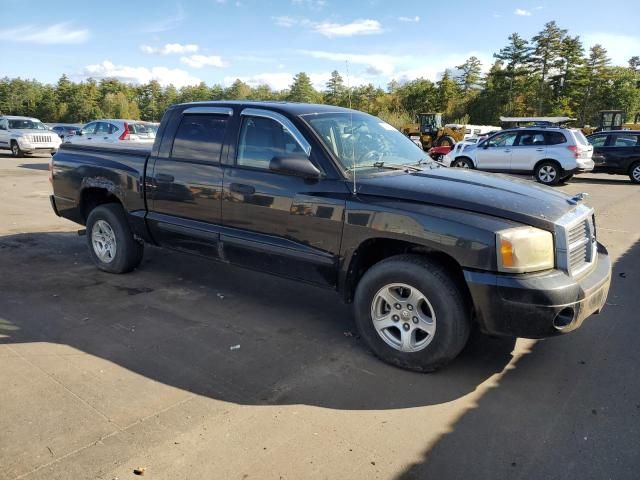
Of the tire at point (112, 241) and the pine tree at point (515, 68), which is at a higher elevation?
the pine tree at point (515, 68)

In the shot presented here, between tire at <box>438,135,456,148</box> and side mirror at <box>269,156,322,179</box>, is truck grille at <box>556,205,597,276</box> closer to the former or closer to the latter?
side mirror at <box>269,156,322,179</box>

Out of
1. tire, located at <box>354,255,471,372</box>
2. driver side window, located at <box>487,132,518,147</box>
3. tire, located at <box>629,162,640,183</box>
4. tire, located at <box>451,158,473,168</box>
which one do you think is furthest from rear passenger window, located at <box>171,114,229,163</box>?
tire, located at <box>629,162,640,183</box>

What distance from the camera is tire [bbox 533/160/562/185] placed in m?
15.2

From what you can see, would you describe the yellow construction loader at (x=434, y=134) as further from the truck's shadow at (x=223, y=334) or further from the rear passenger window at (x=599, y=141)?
the truck's shadow at (x=223, y=334)

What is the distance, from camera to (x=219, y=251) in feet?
15.4

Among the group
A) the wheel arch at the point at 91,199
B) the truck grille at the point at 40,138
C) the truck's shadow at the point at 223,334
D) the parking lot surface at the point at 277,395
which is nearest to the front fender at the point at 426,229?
the truck's shadow at the point at 223,334

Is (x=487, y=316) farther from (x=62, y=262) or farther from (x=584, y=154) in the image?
(x=584, y=154)

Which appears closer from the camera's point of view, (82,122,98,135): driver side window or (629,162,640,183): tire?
(629,162,640,183): tire

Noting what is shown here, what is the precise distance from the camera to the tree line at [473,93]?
60.2m

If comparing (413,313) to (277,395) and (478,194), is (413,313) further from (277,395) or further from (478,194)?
(277,395)

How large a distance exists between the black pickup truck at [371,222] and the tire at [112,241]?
23 centimetres

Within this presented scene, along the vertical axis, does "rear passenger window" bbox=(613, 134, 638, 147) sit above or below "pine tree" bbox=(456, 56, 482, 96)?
below

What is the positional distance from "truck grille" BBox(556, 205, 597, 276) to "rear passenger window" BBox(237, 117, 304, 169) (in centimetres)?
207

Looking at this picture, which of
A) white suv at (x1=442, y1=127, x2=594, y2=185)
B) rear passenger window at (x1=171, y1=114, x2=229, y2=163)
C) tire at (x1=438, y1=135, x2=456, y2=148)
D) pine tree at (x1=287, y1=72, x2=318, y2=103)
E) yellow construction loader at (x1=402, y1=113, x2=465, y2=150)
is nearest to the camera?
rear passenger window at (x1=171, y1=114, x2=229, y2=163)
